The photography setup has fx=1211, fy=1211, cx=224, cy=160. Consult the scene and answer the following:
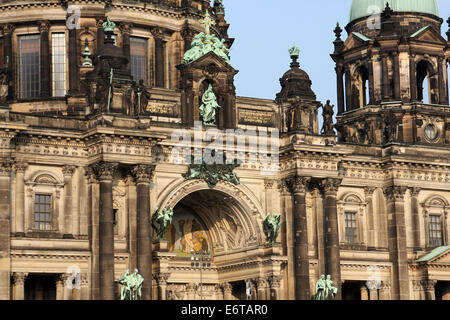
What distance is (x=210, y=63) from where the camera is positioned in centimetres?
6575

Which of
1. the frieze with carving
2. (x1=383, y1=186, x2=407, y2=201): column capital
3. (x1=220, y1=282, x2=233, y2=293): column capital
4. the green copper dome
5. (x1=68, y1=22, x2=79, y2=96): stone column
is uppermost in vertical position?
the green copper dome

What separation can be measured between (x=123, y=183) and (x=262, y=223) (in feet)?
28.4

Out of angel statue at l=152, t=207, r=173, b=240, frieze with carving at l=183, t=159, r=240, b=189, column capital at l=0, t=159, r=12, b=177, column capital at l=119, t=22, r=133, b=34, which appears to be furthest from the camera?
column capital at l=119, t=22, r=133, b=34

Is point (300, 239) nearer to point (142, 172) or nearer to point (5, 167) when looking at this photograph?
point (142, 172)

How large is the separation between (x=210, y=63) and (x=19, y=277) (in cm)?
1580

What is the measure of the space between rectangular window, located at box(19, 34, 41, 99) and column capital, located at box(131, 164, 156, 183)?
11.4 metres

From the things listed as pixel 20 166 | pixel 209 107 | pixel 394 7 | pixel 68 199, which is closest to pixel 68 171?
pixel 68 199

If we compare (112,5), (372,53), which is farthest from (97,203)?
(372,53)

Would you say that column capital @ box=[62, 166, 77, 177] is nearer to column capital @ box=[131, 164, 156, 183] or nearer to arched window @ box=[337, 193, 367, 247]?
column capital @ box=[131, 164, 156, 183]

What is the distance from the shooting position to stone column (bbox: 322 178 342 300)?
66.7 metres

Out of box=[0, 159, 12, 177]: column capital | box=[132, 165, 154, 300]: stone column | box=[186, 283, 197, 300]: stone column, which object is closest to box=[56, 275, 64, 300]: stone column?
box=[132, 165, 154, 300]: stone column

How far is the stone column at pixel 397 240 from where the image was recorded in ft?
229

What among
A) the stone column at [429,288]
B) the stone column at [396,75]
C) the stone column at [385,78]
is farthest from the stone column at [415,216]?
the stone column at [385,78]
